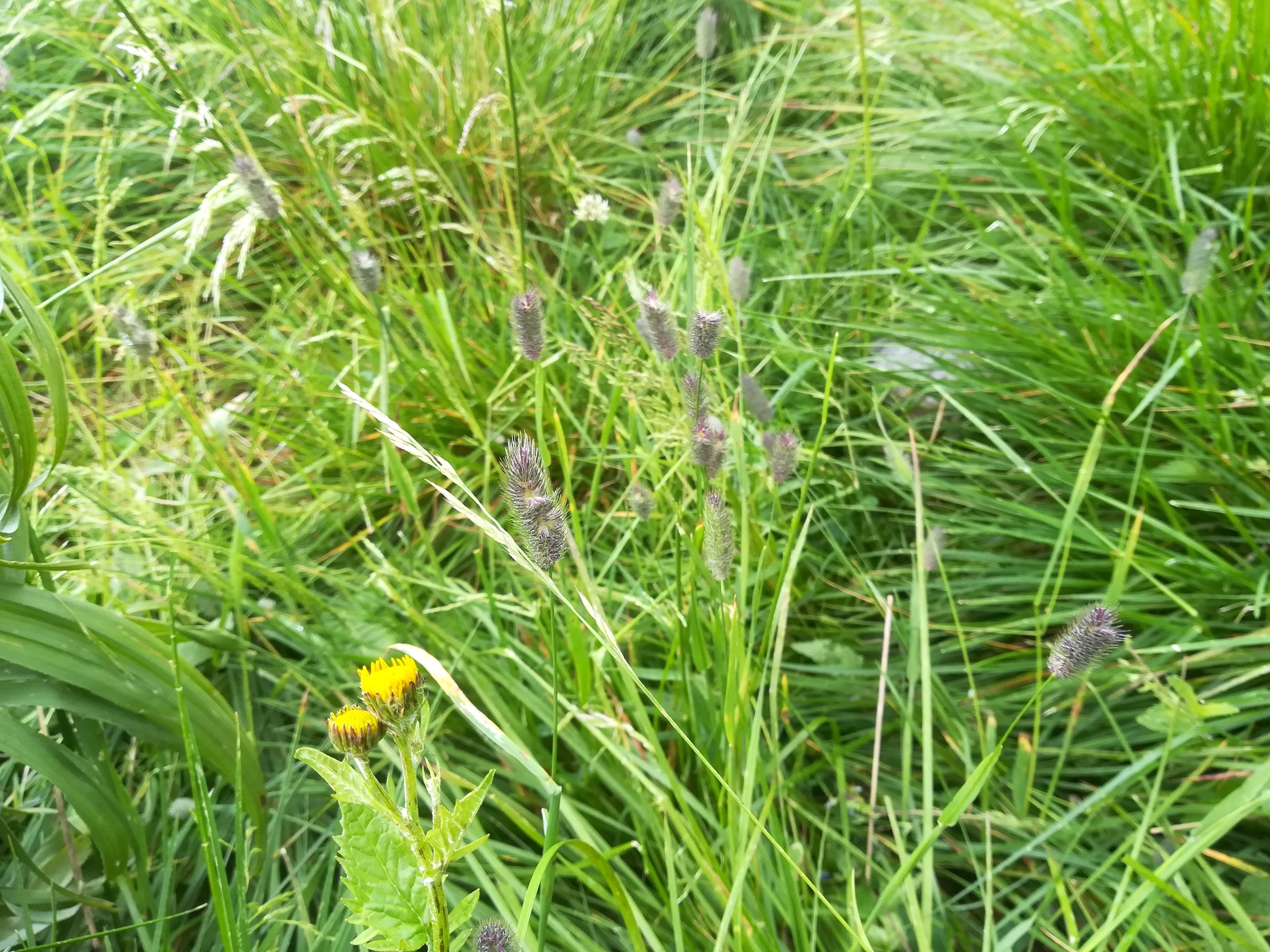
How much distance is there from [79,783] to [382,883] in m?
0.47

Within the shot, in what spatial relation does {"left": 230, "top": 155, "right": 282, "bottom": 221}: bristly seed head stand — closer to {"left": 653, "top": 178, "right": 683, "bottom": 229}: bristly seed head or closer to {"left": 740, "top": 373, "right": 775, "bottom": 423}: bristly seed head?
{"left": 653, "top": 178, "right": 683, "bottom": 229}: bristly seed head

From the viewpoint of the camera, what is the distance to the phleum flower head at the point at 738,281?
130 centimetres

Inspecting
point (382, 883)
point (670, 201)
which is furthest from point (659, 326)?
point (382, 883)

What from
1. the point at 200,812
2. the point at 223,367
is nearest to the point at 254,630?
the point at 200,812

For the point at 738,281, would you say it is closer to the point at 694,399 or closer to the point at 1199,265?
the point at 694,399

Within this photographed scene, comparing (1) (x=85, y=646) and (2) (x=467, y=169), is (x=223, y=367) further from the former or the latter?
(1) (x=85, y=646)

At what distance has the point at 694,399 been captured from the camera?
34.9 inches

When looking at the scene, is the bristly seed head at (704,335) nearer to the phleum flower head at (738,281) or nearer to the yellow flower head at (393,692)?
the phleum flower head at (738,281)

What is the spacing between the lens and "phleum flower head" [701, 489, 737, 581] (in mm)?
833

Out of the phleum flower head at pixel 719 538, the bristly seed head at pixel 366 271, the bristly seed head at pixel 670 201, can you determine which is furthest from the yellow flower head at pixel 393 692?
the bristly seed head at pixel 670 201

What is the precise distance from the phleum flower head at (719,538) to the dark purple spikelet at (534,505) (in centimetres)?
16

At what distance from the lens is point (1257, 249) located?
152 centimetres

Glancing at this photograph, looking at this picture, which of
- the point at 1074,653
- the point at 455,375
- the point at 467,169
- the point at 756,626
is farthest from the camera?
the point at 467,169

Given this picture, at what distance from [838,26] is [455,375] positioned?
1835 mm
